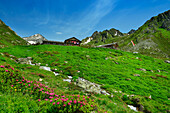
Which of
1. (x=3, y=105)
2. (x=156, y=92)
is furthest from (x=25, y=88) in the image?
(x=156, y=92)

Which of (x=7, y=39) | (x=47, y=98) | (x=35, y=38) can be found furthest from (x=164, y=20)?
(x=35, y=38)

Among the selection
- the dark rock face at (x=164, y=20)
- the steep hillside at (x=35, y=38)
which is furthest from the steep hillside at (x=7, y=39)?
the dark rock face at (x=164, y=20)

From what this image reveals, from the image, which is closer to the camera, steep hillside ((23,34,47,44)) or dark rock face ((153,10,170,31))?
steep hillside ((23,34,47,44))

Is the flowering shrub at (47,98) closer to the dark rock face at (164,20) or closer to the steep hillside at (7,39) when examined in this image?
the steep hillside at (7,39)

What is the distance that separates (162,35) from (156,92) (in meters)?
180

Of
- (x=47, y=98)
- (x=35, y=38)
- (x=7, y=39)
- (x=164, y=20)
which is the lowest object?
(x=47, y=98)

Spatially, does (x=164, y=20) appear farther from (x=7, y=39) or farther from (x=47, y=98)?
(x=7, y=39)

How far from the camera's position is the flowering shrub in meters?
4.84

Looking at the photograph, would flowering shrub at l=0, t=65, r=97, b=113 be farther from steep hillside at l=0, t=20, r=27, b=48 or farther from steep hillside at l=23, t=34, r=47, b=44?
steep hillside at l=23, t=34, r=47, b=44

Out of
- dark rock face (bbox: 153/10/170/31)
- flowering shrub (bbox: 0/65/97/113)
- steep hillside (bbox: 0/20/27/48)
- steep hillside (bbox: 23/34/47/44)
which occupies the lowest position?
flowering shrub (bbox: 0/65/97/113)

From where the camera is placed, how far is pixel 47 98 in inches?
257

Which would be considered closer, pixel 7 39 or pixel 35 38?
pixel 7 39

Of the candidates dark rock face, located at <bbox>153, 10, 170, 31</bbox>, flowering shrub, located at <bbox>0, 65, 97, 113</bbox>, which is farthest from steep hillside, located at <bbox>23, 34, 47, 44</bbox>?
dark rock face, located at <bbox>153, 10, 170, 31</bbox>

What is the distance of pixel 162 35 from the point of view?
140625 mm
